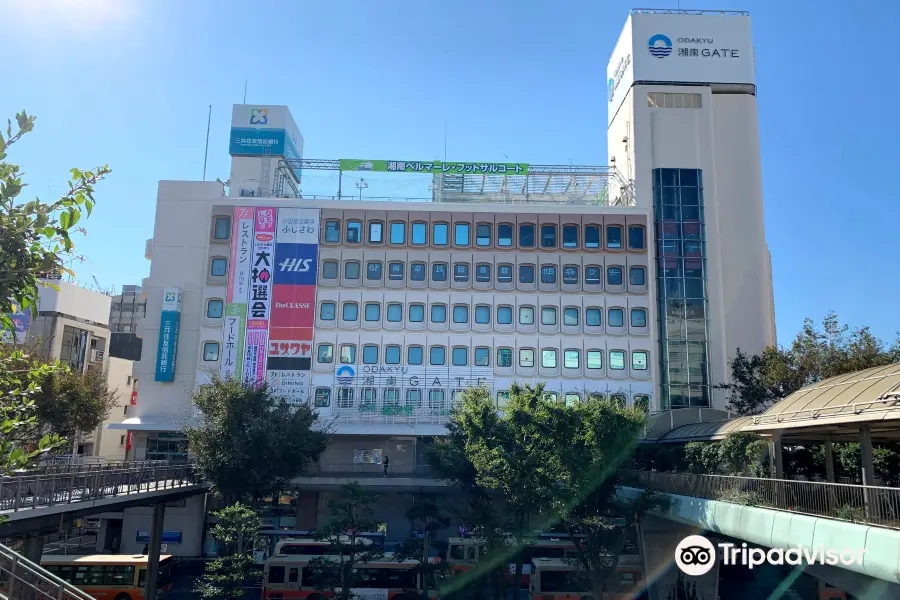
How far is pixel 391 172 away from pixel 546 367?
18.0 meters

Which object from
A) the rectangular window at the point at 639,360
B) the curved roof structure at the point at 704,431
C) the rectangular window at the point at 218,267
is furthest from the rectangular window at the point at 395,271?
the curved roof structure at the point at 704,431

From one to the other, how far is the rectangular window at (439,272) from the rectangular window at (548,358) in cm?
884

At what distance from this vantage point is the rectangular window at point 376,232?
171 feet

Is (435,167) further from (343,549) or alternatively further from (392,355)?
(343,549)

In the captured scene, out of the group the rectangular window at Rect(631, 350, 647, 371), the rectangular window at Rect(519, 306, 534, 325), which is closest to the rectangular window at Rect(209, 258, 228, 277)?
the rectangular window at Rect(519, 306, 534, 325)

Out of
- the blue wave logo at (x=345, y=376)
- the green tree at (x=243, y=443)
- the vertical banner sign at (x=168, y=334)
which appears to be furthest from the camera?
the blue wave logo at (x=345, y=376)

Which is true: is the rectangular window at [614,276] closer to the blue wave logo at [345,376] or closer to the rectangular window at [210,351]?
the blue wave logo at [345,376]

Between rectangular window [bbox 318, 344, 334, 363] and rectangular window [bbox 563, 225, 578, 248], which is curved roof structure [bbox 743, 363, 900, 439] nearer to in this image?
rectangular window [bbox 563, 225, 578, 248]

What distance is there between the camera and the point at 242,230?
51.0 m

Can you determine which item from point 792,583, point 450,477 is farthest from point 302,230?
point 792,583

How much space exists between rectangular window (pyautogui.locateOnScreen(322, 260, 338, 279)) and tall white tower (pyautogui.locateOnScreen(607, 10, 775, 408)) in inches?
890

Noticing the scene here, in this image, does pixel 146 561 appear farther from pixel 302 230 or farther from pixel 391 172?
pixel 391 172

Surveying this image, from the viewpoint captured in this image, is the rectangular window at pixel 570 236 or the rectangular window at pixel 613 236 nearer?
the rectangular window at pixel 613 236

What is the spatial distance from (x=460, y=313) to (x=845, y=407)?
33.8 meters
